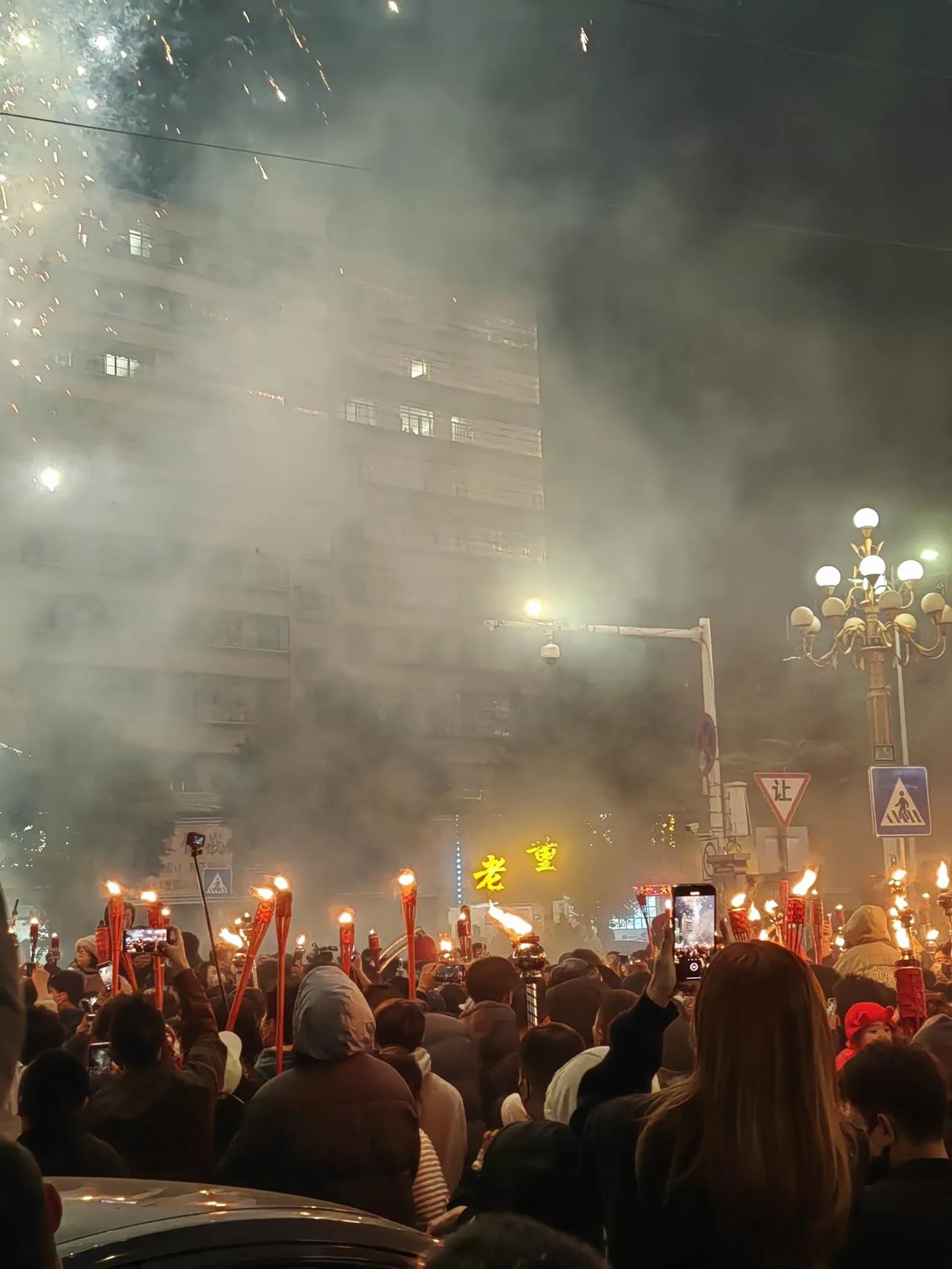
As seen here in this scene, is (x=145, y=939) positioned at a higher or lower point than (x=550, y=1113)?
higher

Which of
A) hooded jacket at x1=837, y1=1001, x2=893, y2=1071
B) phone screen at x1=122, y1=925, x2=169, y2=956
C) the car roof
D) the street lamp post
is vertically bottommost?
hooded jacket at x1=837, y1=1001, x2=893, y2=1071

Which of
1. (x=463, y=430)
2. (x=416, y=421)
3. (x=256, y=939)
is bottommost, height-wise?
(x=256, y=939)

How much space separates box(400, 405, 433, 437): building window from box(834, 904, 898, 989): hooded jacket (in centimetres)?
1275

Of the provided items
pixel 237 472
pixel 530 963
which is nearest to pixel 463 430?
pixel 237 472

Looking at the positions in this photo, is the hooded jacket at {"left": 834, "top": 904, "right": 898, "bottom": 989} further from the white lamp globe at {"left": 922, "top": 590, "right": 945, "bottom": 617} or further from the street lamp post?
the white lamp globe at {"left": 922, "top": 590, "right": 945, "bottom": 617}

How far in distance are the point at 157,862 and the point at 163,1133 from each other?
15.9 metres

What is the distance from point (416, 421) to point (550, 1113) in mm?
15317

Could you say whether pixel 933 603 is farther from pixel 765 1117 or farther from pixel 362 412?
pixel 765 1117

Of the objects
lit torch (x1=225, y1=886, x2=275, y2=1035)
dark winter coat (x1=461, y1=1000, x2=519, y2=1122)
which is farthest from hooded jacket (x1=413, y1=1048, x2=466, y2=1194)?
lit torch (x1=225, y1=886, x2=275, y2=1035)

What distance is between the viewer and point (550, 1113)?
2195 mm

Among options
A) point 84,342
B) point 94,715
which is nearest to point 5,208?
point 84,342

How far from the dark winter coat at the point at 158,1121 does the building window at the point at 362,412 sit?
13068 millimetres

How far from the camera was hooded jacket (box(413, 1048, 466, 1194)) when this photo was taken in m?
2.87

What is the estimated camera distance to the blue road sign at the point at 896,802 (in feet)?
21.1
